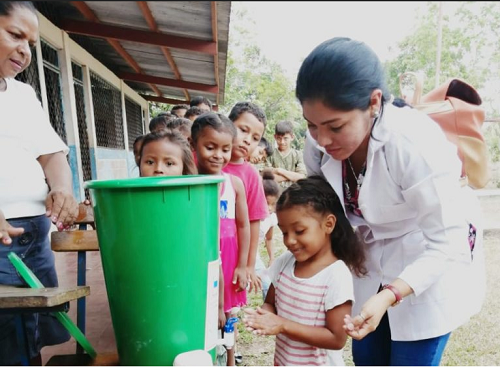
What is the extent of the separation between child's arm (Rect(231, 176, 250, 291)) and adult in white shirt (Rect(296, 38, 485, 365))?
0.59m

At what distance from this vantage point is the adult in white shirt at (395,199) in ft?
3.42

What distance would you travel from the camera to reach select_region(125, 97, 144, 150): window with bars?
9812 millimetres

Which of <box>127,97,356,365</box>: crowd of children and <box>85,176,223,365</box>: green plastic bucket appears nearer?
<box>85,176,223,365</box>: green plastic bucket

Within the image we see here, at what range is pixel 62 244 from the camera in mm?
1608

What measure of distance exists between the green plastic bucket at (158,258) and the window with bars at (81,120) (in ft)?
16.9

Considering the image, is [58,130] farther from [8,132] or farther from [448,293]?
[448,293]

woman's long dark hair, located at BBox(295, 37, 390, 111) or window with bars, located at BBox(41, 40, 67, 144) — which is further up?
window with bars, located at BBox(41, 40, 67, 144)

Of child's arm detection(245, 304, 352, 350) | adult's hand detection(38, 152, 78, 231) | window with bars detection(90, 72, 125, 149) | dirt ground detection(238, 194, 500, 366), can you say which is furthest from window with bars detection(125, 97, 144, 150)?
child's arm detection(245, 304, 352, 350)

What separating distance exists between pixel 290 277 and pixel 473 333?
246 cm

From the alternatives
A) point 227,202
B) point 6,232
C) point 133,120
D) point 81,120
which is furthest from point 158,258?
point 133,120

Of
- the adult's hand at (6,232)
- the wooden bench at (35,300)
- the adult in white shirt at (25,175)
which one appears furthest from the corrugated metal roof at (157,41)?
the wooden bench at (35,300)

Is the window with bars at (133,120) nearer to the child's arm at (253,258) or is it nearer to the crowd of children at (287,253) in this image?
the child's arm at (253,258)

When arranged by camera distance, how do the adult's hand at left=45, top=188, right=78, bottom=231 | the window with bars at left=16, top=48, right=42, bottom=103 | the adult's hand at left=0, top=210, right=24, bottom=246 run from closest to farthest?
the adult's hand at left=0, top=210, right=24, bottom=246 < the adult's hand at left=45, top=188, right=78, bottom=231 < the window with bars at left=16, top=48, right=42, bottom=103

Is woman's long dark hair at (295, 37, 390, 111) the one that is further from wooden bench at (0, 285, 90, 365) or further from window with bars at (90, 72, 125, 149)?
window with bars at (90, 72, 125, 149)
